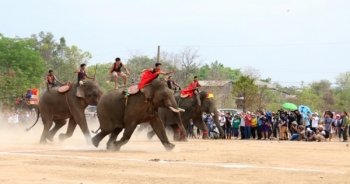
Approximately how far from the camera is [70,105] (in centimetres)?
2505

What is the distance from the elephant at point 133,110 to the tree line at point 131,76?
1853cm

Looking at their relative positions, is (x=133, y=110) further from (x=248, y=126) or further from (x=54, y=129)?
(x=248, y=126)

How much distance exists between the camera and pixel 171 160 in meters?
16.9

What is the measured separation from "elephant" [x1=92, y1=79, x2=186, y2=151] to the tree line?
18531mm

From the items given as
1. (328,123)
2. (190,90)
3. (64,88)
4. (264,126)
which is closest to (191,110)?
(190,90)

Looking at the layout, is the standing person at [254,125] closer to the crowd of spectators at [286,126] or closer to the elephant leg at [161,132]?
the crowd of spectators at [286,126]

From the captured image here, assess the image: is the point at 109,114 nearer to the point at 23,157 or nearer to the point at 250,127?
the point at 23,157

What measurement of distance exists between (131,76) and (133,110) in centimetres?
6287

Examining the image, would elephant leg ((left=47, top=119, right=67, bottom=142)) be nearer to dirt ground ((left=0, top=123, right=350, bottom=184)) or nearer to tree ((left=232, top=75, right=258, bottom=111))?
dirt ground ((left=0, top=123, right=350, bottom=184))

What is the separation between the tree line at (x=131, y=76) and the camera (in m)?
65.6

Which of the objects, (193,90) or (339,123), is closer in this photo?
(193,90)

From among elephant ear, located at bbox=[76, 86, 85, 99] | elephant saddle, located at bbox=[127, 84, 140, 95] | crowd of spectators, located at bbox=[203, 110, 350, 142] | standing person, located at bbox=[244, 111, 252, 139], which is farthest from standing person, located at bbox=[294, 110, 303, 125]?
elephant saddle, located at bbox=[127, 84, 140, 95]

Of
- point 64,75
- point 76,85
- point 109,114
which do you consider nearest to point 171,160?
point 109,114

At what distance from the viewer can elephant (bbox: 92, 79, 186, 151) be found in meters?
20.2
